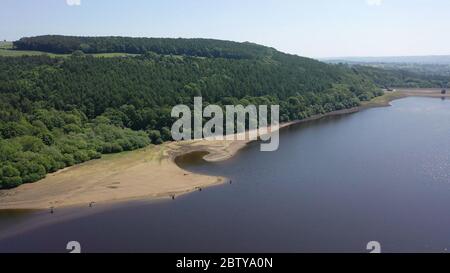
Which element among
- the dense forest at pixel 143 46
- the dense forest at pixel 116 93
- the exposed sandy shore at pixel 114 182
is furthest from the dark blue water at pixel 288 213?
the dense forest at pixel 143 46

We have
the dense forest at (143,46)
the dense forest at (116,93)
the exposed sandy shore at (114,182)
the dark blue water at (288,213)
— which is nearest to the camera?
the dark blue water at (288,213)

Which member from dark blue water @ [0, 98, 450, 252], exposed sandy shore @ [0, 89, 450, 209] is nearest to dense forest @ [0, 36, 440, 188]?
exposed sandy shore @ [0, 89, 450, 209]

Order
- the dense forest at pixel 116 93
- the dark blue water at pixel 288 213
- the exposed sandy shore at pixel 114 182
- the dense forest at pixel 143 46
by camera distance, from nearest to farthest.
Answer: the dark blue water at pixel 288 213, the exposed sandy shore at pixel 114 182, the dense forest at pixel 116 93, the dense forest at pixel 143 46

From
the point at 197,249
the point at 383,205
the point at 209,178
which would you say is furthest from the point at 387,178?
the point at 197,249

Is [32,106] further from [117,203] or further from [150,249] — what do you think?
[150,249]

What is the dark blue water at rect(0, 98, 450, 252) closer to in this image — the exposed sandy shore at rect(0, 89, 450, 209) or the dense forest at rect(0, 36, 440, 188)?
the exposed sandy shore at rect(0, 89, 450, 209)

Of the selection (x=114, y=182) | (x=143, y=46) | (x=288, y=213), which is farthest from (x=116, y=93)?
(x=288, y=213)

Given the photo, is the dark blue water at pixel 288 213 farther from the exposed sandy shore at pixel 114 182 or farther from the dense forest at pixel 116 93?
the dense forest at pixel 116 93

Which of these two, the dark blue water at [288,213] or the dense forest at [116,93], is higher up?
the dense forest at [116,93]
